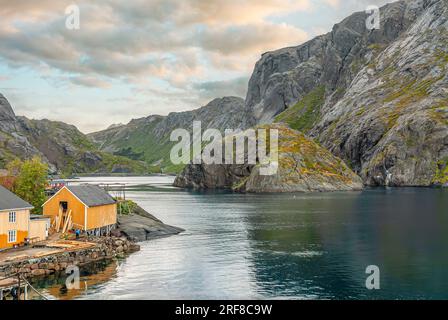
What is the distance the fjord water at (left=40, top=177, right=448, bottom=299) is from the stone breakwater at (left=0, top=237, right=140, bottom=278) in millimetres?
2919

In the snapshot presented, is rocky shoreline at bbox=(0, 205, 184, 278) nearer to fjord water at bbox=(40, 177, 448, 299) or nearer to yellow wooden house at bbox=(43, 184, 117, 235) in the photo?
fjord water at bbox=(40, 177, 448, 299)

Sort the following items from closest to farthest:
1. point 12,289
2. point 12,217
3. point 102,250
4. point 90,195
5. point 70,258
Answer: point 12,289 < point 70,258 < point 12,217 < point 102,250 < point 90,195

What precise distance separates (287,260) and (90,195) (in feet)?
121

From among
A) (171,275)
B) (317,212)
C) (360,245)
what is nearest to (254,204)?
(317,212)

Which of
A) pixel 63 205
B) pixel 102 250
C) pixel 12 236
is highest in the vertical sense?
pixel 63 205

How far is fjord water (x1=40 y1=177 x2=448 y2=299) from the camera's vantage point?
168 feet

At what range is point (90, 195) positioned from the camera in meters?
83.1

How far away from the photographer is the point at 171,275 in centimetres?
5850

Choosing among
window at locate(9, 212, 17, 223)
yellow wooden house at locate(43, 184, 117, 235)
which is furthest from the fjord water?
window at locate(9, 212, 17, 223)

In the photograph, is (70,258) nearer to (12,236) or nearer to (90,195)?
(12,236)

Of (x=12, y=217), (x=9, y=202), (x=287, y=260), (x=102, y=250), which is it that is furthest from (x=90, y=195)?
(x=287, y=260)

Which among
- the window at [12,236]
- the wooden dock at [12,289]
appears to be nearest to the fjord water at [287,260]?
the wooden dock at [12,289]

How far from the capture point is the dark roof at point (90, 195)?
80.1m
